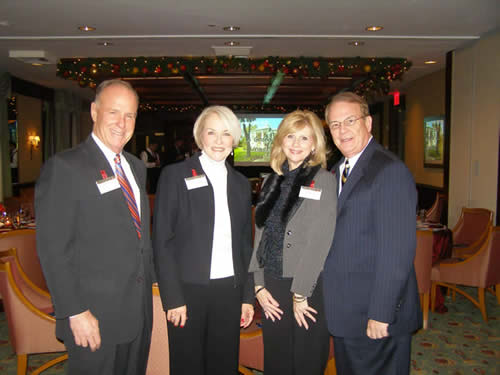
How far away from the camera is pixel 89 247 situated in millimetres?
1544

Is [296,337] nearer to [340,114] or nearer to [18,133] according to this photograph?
[340,114]

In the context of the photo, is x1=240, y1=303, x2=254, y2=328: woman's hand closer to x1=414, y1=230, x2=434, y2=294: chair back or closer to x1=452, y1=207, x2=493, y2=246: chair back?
x1=414, y1=230, x2=434, y2=294: chair back

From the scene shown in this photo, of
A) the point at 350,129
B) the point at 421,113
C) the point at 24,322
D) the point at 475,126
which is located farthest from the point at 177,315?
the point at 421,113

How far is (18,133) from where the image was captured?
33.0ft

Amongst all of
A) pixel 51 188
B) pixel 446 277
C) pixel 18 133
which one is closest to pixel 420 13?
pixel 446 277

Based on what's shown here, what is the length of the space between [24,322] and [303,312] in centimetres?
181

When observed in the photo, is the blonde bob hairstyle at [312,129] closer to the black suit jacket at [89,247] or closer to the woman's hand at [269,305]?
the woman's hand at [269,305]

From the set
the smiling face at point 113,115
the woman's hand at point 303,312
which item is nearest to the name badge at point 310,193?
the woman's hand at point 303,312

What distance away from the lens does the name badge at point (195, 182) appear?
5.86 feet

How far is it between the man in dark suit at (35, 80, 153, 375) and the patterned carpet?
1729 millimetres

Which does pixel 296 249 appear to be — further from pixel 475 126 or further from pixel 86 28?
pixel 475 126

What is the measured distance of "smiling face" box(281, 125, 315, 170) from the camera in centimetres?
186

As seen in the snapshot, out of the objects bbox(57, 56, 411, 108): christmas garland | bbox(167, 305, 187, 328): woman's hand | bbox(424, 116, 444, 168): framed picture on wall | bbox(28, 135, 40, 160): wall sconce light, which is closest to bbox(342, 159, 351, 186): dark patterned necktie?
bbox(167, 305, 187, 328): woman's hand

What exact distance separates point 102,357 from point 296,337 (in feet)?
2.86
